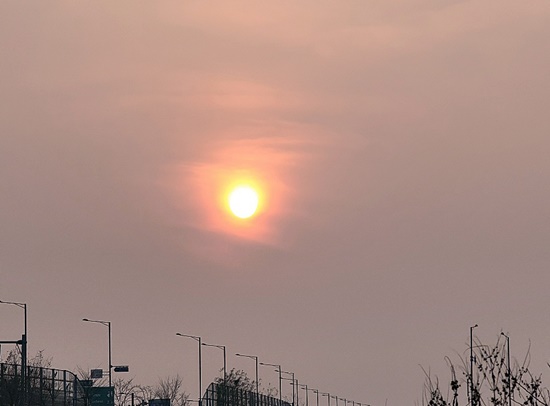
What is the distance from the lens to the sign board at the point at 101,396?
5468 inches

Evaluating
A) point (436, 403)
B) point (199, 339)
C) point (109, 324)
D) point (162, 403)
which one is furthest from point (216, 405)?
point (436, 403)

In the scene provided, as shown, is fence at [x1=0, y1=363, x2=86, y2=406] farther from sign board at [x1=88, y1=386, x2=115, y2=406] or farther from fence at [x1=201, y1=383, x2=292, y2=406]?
fence at [x1=201, y1=383, x2=292, y2=406]

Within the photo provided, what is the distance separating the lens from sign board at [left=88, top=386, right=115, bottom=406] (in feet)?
456

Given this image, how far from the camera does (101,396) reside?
141m

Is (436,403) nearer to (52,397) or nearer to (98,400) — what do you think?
(52,397)

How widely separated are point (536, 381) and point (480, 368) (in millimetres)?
1274

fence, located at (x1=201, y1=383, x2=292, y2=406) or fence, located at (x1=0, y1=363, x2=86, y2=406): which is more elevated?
fence, located at (x1=201, y1=383, x2=292, y2=406)

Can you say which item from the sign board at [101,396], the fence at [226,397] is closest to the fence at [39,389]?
the sign board at [101,396]

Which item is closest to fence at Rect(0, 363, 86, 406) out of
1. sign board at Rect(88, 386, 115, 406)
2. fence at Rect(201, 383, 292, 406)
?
sign board at Rect(88, 386, 115, 406)

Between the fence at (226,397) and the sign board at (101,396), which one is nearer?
the sign board at (101,396)

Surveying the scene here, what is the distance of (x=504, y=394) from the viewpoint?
95.2 ft

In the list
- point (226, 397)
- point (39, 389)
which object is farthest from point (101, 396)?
point (226, 397)

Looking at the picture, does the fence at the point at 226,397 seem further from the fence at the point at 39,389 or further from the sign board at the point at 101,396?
the fence at the point at 39,389

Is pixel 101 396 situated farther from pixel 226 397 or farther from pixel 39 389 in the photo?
pixel 226 397
